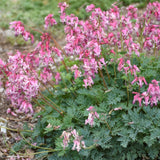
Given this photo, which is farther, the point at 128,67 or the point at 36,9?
the point at 36,9

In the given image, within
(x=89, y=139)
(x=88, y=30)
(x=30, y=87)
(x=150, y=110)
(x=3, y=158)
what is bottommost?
(x=3, y=158)

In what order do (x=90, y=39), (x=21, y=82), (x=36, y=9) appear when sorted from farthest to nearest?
(x=36, y=9) < (x=90, y=39) < (x=21, y=82)

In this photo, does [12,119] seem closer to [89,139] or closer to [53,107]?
[53,107]

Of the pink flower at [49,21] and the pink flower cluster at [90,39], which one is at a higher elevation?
the pink flower at [49,21]

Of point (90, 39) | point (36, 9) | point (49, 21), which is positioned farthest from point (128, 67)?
point (36, 9)

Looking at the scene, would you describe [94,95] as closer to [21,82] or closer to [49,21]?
[21,82]

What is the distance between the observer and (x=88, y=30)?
3.02 m

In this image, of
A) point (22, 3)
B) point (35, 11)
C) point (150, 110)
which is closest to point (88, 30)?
point (150, 110)

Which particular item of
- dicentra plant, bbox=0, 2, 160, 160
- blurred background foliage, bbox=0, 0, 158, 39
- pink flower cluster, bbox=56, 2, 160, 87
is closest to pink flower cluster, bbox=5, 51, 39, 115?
dicentra plant, bbox=0, 2, 160, 160

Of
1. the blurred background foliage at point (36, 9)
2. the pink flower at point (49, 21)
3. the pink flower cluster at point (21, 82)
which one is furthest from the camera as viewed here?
the blurred background foliage at point (36, 9)

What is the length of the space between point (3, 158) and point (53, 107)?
1.18m

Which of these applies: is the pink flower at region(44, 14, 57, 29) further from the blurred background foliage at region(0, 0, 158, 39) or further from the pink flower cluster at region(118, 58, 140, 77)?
the blurred background foliage at region(0, 0, 158, 39)

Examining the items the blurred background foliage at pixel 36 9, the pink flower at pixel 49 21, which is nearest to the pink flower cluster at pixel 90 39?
the pink flower at pixel 49 21

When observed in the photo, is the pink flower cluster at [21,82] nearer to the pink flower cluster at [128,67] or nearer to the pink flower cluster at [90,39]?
the pink flower cluster at [90,39]
